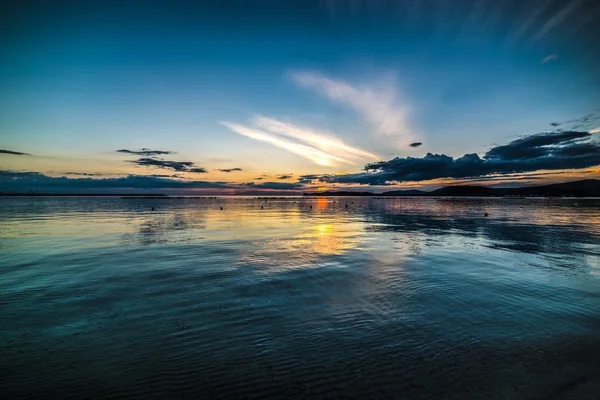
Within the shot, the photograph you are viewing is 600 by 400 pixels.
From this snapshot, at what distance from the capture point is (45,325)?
8.84 metres

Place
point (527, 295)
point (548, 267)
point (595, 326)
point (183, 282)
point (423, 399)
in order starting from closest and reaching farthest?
1. point (423, 399)
2. point (595, 326)
3. point (527, 295)
4. point (183, 282)
5. point (548, 267)

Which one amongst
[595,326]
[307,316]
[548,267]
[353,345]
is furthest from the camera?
[548,267]

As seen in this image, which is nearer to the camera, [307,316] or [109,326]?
[109,326]

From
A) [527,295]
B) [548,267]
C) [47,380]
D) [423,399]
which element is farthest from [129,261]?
[548,267]

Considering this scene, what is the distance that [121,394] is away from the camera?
227 inches

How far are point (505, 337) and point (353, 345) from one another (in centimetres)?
424

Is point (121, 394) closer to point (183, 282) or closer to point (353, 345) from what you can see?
point (353, 345)

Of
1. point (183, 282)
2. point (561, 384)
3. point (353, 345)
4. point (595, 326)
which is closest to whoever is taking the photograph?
point (561, 384)

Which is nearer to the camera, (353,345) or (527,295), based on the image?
(353,345)

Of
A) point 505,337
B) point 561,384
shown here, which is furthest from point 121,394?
point 505,337

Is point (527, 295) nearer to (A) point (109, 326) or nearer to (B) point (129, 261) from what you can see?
(A) point (109, 326)

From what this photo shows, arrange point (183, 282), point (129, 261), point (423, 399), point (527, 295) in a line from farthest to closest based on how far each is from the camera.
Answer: point (129, 261)
point (183, 282)
point (527, 295)
point (423, 399)

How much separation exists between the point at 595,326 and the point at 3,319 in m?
17.9

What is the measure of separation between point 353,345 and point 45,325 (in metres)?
9.04
